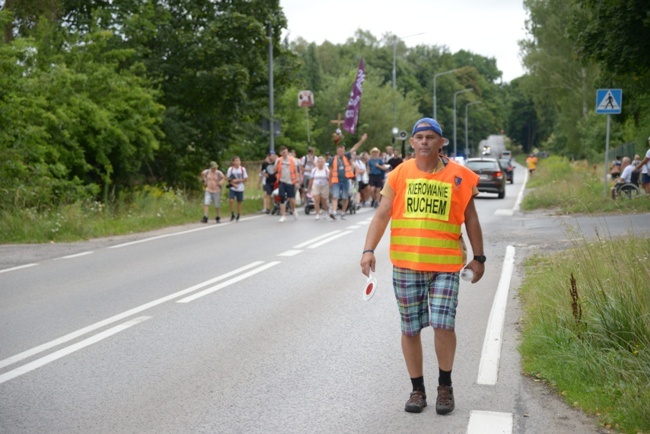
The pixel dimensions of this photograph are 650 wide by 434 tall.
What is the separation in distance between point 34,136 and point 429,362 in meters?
14.8

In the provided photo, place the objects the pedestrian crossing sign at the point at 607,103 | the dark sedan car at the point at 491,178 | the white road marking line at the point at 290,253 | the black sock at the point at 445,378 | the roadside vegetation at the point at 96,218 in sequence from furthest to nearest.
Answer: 1. the dark sedan car at the point at 491,178
2. the pedestrian crossing sign at the point at 607,103
3. the roadside vegetation at the point at 96,218
4. the white road marking line at the point at 290,253
5. the black sock at the point at 445,378

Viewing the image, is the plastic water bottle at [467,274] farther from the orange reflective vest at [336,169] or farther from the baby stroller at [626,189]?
the baby stroller at [626,189]

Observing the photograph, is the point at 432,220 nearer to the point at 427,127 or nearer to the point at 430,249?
the point at 430,249

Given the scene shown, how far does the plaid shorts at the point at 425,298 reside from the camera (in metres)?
5.41

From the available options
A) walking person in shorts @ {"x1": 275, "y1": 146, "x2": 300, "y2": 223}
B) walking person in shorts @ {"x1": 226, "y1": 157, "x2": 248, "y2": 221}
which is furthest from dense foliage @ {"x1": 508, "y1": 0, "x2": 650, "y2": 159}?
walking person in shorts @ {"x1": 226, "y1": 157, "x2": 248, "y2": 221}

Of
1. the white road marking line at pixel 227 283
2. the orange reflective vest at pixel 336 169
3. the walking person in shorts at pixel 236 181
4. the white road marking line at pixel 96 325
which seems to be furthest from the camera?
the walking person in shorts at pixel 236 181

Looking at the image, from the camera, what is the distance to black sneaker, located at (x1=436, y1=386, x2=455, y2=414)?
5.41 meters

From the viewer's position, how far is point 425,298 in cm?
553

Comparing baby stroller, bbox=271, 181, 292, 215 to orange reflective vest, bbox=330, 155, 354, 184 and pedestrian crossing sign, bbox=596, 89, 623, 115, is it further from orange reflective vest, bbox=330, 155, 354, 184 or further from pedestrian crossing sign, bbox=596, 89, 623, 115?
pedestrian crossing sign, bbox=596, 89, 623, 115

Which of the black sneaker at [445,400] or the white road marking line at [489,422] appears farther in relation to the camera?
the black sneaker at [445,400]

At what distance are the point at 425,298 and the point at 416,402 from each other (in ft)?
2.04

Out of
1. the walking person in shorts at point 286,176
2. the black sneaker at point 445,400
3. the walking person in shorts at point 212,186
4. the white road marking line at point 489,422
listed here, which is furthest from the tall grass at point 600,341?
the walking person in shorts at point 286,176

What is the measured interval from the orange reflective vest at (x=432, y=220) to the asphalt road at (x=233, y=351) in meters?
0.91

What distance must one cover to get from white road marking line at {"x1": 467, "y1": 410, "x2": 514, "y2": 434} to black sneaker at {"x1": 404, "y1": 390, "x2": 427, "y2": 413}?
0.96 ft
